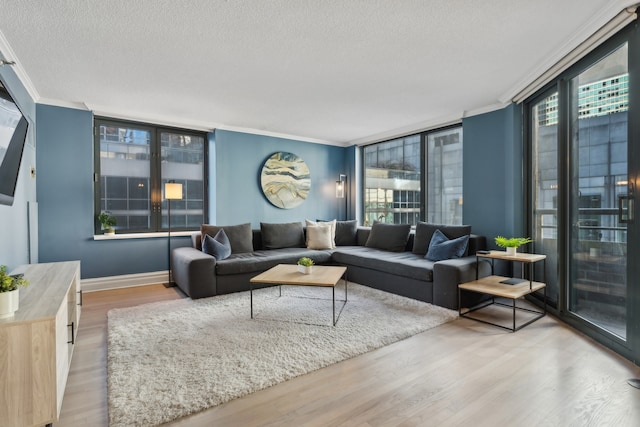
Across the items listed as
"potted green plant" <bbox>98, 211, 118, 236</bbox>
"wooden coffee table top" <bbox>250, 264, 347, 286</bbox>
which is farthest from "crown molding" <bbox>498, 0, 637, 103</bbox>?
"potted green plant" <bbox>98, 211, 118, 236</bbox>

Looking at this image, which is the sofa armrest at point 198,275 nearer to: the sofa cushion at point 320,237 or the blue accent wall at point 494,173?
the sofa cushion at point 320,237

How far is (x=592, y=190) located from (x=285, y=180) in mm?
4286

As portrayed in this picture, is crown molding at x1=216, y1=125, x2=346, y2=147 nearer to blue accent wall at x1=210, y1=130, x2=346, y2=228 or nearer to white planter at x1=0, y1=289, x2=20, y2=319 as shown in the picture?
blue accent wall at x1=210, y1=130, x2=346, y2=228

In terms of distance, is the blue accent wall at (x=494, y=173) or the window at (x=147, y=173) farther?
the window at (x=147, y=173)

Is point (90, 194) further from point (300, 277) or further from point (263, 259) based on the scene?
point (300, 277)

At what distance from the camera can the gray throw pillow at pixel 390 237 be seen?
15.9 ft

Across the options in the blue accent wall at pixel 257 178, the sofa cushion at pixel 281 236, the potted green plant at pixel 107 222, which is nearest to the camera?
the potted green plant at pixel 107 222

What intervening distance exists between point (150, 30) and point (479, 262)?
3.77 metres

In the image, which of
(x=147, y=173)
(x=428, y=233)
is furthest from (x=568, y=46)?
(x=147, y=173)

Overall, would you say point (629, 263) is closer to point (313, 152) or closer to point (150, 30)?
point (150, 30)

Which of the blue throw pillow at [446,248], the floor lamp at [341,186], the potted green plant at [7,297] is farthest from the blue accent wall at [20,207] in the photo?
the floor lamp at [341,186]

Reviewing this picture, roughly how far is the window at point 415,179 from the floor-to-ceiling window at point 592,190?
1421 mm

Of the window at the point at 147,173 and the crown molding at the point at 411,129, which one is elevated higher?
the crown molding at the point at 411,129

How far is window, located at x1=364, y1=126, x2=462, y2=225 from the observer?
16.1 feet
